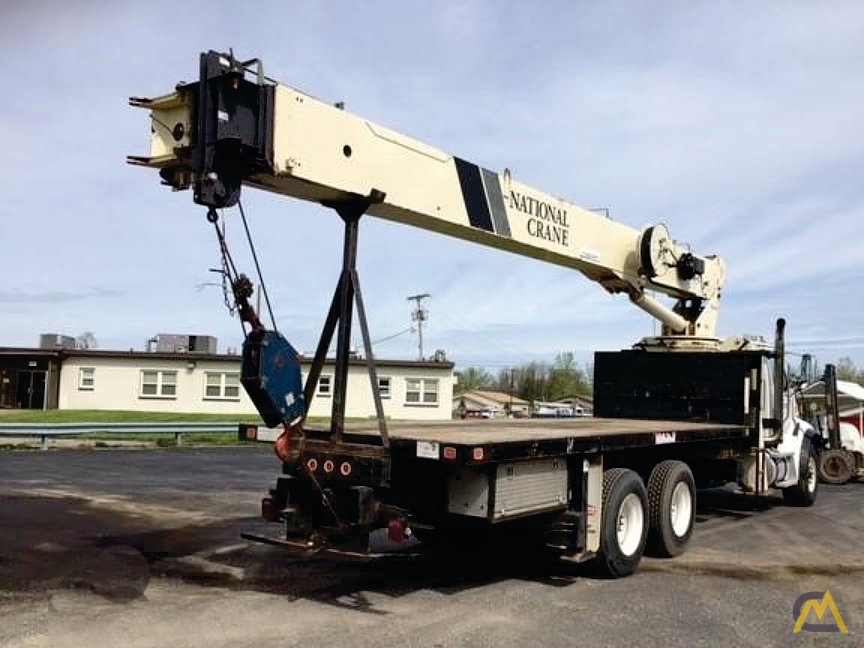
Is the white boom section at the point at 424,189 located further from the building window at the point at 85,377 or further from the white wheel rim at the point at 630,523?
the building window at the point at 85,377

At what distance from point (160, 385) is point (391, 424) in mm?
28311

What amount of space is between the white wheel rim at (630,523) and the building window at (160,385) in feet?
96.6

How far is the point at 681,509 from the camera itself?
945cm

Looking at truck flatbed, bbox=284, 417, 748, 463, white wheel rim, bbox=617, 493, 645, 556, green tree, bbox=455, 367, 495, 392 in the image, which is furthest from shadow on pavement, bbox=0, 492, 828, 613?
green tree, bbox=455, 367, 495, 392

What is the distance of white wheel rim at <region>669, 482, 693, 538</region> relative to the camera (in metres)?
9.21

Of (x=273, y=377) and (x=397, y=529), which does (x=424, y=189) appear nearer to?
(x=273, y=377)

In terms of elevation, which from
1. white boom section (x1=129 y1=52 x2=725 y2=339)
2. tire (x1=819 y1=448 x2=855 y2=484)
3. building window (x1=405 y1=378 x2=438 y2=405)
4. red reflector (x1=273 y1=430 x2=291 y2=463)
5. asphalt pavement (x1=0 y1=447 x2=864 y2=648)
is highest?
white boom section (x1=129 y1=52 x2=725 y2=339)

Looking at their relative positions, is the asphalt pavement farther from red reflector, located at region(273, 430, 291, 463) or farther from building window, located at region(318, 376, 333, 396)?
building window, located at region(318, 376, 333, 396)

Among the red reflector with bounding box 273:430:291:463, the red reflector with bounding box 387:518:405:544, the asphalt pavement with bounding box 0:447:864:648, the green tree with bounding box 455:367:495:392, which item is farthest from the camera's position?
the green tree with bounding box 455:367:495:392

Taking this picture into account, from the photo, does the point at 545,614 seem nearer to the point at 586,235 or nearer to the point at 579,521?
the point at 579,521

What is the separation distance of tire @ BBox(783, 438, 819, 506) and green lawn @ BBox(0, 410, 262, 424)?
61.2 feet

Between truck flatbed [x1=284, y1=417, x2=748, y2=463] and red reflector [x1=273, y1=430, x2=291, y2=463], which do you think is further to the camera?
red reflector [x1=273, y1=430, x2=291, y2=463]

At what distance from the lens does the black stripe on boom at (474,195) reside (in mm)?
8406

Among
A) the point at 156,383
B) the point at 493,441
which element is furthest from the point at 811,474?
the point at 156,383
